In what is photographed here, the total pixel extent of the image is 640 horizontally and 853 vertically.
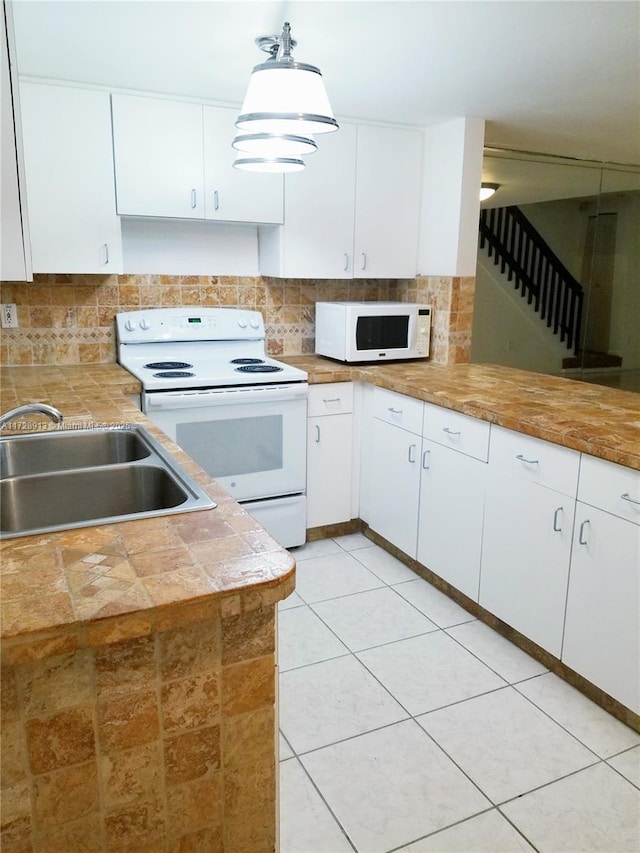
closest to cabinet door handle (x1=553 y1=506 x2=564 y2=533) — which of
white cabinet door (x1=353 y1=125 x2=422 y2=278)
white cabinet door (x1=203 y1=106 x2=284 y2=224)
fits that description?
white cabinet door (x1=353 y1=125 x2=422 y2=278)

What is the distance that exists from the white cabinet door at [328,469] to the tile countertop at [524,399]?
0.81 feet

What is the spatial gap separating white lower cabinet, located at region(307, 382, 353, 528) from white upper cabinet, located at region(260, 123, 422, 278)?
0.68m

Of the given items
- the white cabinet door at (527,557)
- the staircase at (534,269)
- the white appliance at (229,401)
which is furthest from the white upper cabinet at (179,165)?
the staircase at (534,269)

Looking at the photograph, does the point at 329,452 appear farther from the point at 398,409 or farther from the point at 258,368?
the point at 258,368

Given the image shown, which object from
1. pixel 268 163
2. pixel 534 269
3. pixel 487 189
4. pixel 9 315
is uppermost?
pixel 487 189

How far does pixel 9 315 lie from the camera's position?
9.93ft

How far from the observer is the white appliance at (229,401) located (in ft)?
9.29

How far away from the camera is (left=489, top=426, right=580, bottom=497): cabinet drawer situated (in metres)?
2.11

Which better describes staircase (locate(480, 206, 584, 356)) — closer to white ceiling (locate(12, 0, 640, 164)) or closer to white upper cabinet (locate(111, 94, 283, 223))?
white ceiling (locate(12, 0, 640, 164))

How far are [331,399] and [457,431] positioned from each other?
797 millimetres

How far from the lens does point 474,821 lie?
1.67 meters

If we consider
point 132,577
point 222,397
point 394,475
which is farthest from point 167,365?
point 132,577

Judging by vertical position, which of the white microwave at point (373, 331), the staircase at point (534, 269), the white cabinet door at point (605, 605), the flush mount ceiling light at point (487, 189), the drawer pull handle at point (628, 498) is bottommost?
the white cabinet door at point (605, 605)

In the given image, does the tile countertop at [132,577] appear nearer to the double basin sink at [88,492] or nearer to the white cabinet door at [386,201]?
the double basin sink at [88,492]
